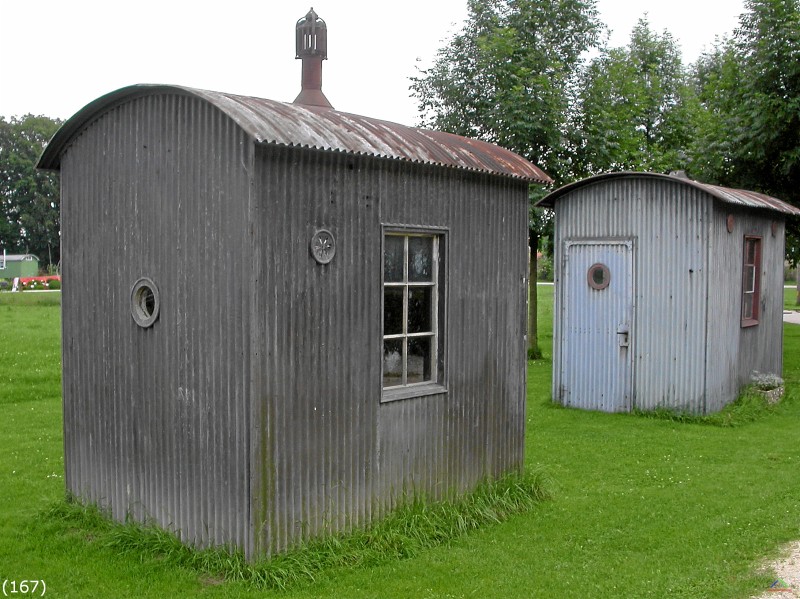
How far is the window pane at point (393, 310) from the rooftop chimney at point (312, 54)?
211 centimetres

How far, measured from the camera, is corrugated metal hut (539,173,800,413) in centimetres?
1268

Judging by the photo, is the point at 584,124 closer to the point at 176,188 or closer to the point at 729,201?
the point at 729,201

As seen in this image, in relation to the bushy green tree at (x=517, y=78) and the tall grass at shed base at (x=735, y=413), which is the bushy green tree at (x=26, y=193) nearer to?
the bushy green tree at (x=517, y=78)

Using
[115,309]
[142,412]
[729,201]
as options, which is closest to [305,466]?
[142,412]

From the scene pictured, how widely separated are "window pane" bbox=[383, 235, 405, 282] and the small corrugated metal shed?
2 cm

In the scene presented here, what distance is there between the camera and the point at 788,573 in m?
6.48

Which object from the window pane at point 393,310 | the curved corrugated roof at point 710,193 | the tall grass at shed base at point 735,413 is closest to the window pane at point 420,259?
the window pane at point 393,310

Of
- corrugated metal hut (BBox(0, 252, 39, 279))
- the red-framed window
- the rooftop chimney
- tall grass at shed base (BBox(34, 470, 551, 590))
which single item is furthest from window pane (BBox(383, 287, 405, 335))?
corrugated metal hut (BBox(0, 252, 39, 279))

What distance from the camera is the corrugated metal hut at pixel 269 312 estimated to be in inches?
243

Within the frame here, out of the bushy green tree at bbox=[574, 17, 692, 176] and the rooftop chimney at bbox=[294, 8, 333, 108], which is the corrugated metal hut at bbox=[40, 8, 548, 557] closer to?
the rooftop chimney at bbox=[294, 8, 333, 108]

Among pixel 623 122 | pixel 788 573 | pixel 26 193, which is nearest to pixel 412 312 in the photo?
pixel 788 573

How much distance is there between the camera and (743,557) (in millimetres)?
6824

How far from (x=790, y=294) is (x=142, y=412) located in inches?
2363

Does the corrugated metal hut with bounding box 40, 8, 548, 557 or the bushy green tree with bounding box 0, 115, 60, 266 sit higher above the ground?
the bushy green tree with bounding box 0, 115, 60, 266
